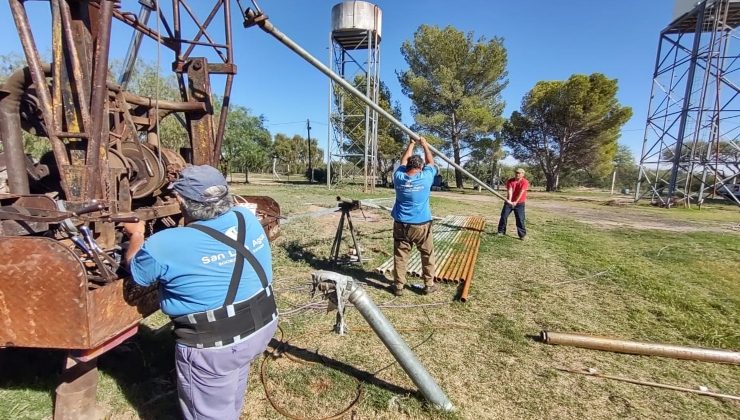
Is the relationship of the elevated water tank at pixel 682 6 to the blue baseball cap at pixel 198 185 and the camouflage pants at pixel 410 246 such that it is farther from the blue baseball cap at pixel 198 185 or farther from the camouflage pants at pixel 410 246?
the blue baseball cap at pixel 198 185

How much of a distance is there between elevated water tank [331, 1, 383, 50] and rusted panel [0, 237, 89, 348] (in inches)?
875

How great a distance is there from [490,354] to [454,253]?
3.47 m

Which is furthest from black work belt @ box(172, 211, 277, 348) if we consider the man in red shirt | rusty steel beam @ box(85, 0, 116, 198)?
the man in red shirt

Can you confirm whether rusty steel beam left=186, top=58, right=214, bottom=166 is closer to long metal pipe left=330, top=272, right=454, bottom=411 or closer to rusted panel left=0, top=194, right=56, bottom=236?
rusted panel left=0, top=194, right=56, bottom=236

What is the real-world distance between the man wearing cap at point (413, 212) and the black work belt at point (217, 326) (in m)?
3.04

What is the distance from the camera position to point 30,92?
10.6 feet

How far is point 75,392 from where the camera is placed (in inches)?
96.3

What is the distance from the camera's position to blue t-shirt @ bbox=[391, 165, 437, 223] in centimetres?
474

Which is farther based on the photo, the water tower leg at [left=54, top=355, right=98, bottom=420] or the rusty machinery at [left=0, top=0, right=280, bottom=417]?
the water tower leg at [left=54, top=355, right=98, bottom=420]

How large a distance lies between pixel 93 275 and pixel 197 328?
95 cm

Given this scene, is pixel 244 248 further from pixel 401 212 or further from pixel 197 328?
pixel 401 212

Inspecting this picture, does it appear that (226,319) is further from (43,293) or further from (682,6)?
(682,6)

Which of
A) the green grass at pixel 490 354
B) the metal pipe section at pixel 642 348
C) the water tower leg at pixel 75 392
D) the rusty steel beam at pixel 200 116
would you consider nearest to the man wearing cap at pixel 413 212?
the green grass at pixel 490 354

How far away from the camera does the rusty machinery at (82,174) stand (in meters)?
1.91
